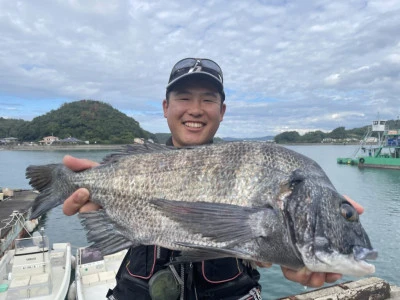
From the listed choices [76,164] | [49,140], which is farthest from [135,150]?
[49,140]

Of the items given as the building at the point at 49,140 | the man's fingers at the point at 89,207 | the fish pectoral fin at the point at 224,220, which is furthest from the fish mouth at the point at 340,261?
the building at the point at 49,140

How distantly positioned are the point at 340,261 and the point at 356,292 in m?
5.37

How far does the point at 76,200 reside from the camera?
2936 mm

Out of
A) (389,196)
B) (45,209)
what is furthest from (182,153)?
(389,196)

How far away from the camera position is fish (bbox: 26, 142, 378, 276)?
2.15 metres

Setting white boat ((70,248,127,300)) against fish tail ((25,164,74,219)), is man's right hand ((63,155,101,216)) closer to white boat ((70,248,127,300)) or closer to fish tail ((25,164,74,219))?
fish tail ((25,164,74,219))

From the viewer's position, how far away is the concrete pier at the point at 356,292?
6.21 m

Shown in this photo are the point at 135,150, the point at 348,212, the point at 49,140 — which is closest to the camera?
the point at 348,212

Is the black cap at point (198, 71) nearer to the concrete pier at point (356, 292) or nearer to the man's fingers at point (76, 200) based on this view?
the man's fingers at point (76, 200)

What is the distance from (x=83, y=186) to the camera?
3.04m

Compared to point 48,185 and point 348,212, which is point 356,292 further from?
point 48,185

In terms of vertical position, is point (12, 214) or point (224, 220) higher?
point (224, 220)

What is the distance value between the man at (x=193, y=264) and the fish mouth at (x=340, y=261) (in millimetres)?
180

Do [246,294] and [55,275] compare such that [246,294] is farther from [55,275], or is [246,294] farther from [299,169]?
[55,275]
